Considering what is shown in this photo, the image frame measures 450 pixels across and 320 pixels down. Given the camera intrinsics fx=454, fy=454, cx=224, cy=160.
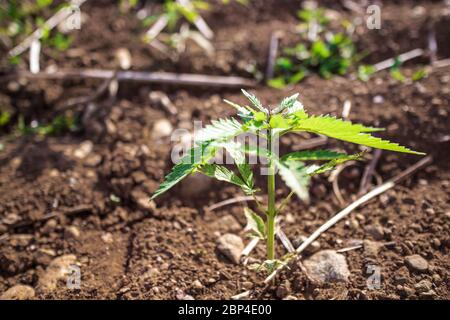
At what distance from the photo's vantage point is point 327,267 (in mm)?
2055

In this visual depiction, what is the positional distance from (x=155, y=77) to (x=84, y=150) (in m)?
0.73

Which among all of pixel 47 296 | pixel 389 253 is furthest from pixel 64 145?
pixel 389 253

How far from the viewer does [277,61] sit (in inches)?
126

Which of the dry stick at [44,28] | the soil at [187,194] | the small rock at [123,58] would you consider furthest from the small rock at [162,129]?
the dry stick at [44,28]

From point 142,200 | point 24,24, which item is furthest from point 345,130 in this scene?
point 24,24

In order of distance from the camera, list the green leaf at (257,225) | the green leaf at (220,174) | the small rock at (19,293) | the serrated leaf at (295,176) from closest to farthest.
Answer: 1. the serrated leaf at (295,176)
2. the green leaf at (220,174)
3. the green leaf at (257,225)
4. the small rock at (19,293)

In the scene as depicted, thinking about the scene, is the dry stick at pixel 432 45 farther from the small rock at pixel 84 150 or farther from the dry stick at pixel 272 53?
the small rock at pixel 84 150

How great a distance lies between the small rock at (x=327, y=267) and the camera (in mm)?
2020

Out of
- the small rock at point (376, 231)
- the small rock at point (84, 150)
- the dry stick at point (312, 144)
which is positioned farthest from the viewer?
the small rock at point (84, 150)

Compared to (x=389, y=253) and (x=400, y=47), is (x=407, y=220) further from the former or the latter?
(x=400, y=47)

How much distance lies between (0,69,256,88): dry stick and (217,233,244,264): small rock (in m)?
1.22

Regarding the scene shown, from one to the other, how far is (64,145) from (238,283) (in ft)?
4.71

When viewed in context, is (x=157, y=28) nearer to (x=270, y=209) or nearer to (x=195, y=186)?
(x=195, y=186)

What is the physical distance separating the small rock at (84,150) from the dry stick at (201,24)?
50.2 inches
